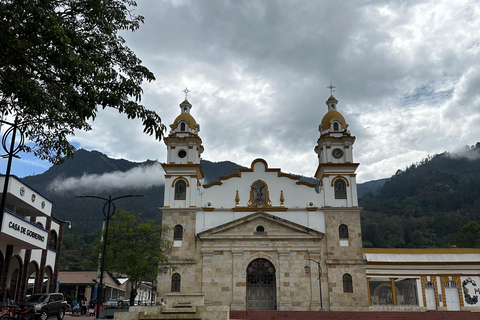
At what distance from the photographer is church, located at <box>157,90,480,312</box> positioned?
35312 millimetres

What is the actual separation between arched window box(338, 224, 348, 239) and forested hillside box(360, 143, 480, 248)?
129ft

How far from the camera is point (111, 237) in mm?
31578

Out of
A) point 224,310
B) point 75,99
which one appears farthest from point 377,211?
point 75,99

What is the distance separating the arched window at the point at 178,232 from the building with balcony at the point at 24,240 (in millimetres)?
8979

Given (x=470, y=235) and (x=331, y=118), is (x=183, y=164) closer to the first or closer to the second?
(x=331, y=118)

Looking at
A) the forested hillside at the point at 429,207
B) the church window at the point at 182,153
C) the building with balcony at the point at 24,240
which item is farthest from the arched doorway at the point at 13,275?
the forested hillside at the point at 429,207

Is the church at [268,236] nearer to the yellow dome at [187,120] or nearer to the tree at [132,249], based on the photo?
the yellow dome at [187,120]

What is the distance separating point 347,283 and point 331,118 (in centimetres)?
1394

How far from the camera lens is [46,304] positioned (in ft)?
72.8

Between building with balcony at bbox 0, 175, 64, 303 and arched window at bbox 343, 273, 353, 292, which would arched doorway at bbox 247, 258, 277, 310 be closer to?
arched window at bbox 343, 273, 353, 292

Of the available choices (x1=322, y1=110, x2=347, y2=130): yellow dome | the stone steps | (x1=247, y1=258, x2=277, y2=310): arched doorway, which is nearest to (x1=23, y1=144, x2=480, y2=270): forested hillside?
(x1=247, y1=258, x2=277, y2=310): arched doorway

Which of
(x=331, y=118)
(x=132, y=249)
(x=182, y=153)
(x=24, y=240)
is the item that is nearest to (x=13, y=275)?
(x=24, y=240)

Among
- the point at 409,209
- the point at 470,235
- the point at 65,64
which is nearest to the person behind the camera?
the point at 65,64

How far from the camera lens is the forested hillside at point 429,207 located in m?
93.3
